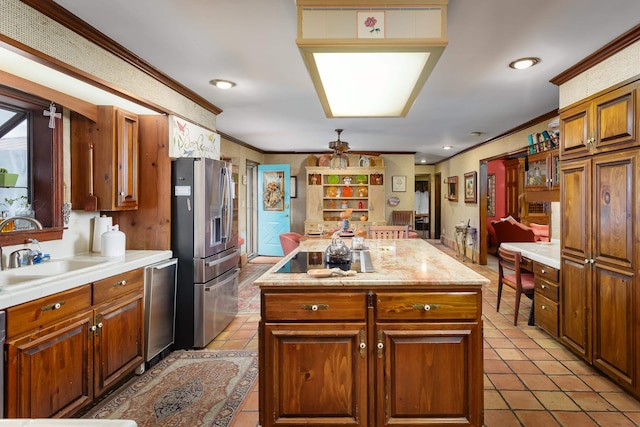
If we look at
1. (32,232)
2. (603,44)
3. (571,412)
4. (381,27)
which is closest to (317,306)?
(381,27)

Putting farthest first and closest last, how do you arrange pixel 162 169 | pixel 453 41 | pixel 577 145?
1. pixel 162 169
2. pixel 577 145
3. pixel 453 41

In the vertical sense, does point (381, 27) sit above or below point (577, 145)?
above

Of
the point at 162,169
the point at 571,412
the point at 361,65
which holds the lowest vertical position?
the point at 571,412

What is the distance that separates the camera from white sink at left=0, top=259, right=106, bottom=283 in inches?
84.1

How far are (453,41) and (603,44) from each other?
106cm

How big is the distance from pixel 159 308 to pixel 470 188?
670 centimetres

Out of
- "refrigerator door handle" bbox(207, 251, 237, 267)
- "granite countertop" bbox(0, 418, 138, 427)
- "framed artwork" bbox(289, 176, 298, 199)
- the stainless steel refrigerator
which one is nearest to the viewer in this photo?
"granite countertop" bbox(0, 418, 138, 427)

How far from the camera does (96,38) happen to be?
7.89ft

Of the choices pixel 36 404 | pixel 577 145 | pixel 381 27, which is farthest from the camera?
pixel 577 145

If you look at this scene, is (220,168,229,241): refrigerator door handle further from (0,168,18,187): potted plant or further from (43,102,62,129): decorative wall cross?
(0,168,18,187): potted plant

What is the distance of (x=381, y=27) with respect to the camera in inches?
64.6

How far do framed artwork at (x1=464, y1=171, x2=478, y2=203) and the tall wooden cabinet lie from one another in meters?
4.47

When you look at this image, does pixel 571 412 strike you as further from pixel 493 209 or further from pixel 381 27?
pixel 493 209

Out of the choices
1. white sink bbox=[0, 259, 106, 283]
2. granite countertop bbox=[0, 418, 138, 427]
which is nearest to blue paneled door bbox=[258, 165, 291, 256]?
white sink bbox=[0, 259, 106, 283]
